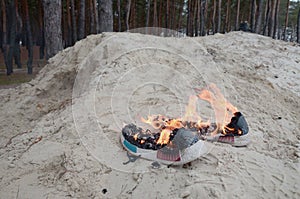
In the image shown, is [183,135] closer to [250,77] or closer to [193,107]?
[193,107]

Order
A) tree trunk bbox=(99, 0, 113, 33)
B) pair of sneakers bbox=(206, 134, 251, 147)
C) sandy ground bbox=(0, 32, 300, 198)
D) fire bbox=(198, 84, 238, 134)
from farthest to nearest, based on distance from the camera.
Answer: tree trunk bbox=(99, 0, 113, 33) → fire bbox=(198, 84, 238, 134) → pair of sneakers bbox=(206, 134, 251, 147) → sandy ground bbox=(0, 32, 300, 198)

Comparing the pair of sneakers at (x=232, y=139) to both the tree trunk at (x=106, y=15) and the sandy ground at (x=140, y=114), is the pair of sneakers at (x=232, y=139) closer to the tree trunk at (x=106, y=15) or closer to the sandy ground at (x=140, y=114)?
the sandy ground at (x=140, y=114)

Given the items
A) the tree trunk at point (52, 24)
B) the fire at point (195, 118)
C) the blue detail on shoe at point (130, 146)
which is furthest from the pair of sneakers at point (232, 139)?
the tree trunk at point (52, 24)

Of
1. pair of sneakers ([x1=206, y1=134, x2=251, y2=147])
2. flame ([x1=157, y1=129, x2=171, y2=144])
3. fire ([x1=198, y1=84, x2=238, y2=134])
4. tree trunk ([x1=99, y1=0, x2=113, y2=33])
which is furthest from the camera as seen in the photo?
tree trunk ([x1=99, y1=0, x2=113, y2=33])

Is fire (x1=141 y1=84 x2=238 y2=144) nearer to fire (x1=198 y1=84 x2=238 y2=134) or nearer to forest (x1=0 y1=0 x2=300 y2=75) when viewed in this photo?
fire (x1=198 y1=84 x2=238 y2=134)

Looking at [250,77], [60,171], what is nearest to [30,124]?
[60,171]

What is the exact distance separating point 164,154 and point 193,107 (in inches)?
57.8

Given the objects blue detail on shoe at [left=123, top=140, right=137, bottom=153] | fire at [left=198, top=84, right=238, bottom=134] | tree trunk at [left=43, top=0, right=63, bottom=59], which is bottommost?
blue detail on shoe at [left=123, top=140, right=137, bottom=153]

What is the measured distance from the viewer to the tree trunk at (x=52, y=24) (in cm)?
914

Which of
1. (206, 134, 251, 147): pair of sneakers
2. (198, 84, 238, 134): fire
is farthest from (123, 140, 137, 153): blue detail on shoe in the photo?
(198, 84, 238, 134): fire

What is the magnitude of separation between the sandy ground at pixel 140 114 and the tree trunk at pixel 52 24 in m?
3.04

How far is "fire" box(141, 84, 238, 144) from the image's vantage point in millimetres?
3623

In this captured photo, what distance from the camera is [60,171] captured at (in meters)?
3.25

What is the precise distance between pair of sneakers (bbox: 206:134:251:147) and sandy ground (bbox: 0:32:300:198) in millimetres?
108
